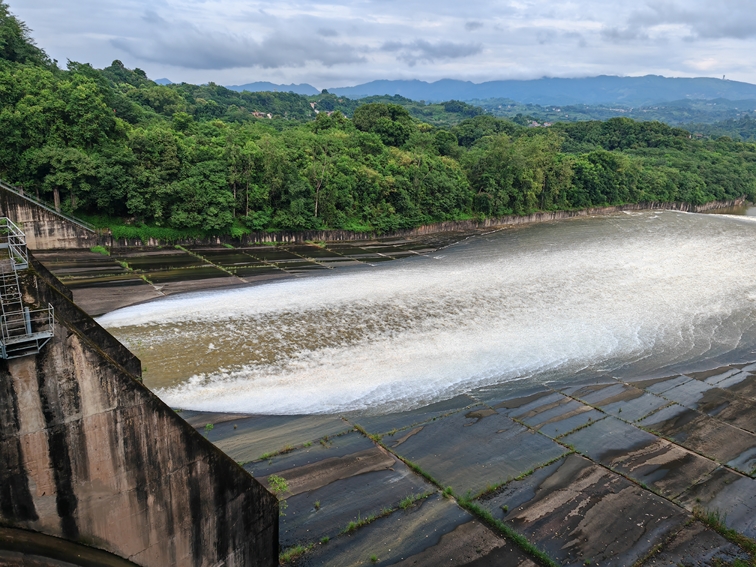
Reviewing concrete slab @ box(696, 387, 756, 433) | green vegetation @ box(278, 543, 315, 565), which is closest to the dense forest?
green vegetation @ box(278, 543, 315, 565)

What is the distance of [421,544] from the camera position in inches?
493

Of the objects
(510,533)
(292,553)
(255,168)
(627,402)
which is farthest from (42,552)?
(255,168)

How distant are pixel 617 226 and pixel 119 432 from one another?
54.5 m

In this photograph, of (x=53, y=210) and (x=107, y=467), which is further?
(x=53, y=210)

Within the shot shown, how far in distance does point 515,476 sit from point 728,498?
18.7ft

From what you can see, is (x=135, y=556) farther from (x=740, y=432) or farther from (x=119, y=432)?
(x=740, y=432)

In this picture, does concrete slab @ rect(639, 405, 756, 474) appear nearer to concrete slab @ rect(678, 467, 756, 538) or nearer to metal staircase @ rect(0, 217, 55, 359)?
concrete slab @ rect(678, 467, 756, 538)

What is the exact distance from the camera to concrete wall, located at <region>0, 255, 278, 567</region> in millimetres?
8125

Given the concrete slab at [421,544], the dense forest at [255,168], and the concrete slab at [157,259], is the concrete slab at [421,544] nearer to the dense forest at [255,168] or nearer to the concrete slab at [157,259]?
the concrete slab at [157,259]

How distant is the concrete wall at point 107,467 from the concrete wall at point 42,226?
22476mm

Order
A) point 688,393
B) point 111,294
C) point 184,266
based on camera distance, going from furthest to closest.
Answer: point 184,266 → point 111,294 → point 688,393

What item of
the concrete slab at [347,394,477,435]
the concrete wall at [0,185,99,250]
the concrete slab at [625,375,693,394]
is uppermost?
the concrete wall at [0,185,99,250]

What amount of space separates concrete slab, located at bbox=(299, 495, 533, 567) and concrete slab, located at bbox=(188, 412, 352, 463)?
12.3ft

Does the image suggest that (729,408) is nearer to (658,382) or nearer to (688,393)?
(688,393)
